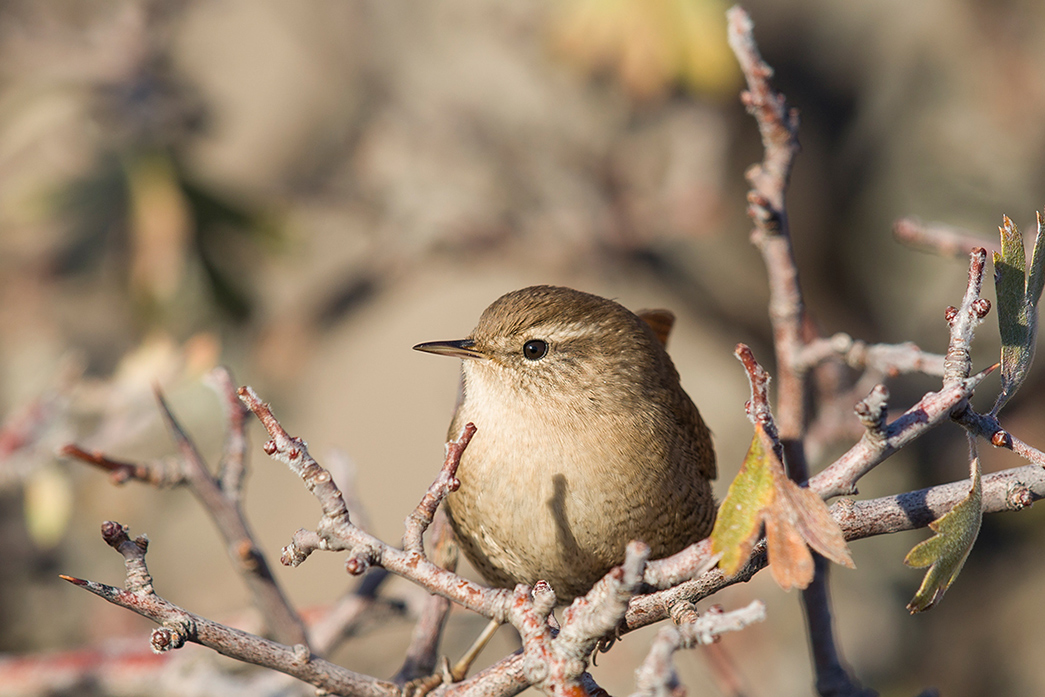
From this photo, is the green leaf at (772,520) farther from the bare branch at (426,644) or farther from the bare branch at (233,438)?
the bare branch at (233,438)

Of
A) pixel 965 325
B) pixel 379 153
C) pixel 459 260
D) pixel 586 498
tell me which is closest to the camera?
pixel 965 325

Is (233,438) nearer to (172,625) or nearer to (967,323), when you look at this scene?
(172,625)

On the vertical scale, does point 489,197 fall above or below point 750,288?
above

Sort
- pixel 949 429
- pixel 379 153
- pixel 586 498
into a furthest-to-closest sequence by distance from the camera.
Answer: pixel 379 153 < pixel 949 429 < pixel 586 498

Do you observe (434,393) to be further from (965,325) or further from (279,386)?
(965,325)

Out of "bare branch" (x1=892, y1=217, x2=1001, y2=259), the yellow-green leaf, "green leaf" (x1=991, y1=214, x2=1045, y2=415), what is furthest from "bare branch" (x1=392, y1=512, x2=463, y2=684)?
the yellow-green leaf

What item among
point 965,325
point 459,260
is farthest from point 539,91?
point 965,325

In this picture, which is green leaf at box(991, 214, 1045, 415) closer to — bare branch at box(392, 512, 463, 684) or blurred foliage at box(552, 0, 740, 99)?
bare branch at box(392, 512, 463, 684)

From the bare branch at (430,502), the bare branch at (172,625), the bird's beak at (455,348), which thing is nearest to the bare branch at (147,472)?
the bird's beak at (455,348)
